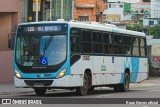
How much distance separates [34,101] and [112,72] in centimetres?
872

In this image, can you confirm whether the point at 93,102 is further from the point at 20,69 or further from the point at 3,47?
the point at 3,47

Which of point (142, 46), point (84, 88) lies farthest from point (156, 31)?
point (84, 88)

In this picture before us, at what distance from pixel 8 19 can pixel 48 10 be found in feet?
17.2

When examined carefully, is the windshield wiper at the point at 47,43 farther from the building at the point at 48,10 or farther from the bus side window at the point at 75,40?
the building at the point at 48,10

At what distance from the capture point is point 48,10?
42156 mm

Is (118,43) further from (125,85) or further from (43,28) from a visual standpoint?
(43,28)

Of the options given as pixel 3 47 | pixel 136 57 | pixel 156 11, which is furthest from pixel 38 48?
pixel 156 11

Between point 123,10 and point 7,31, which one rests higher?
point 7,31

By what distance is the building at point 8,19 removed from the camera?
36.0 metres

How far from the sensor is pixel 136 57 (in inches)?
1220

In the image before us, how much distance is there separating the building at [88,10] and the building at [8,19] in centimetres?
1303

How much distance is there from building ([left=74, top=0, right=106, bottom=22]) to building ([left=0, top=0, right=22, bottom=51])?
42.8ft

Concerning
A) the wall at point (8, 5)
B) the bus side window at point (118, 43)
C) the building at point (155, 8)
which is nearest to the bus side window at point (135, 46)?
the bus side window at point (118, 43)

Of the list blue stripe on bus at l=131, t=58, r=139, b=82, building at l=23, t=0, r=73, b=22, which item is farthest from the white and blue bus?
building at l=23, t=0, r=73, b=22
